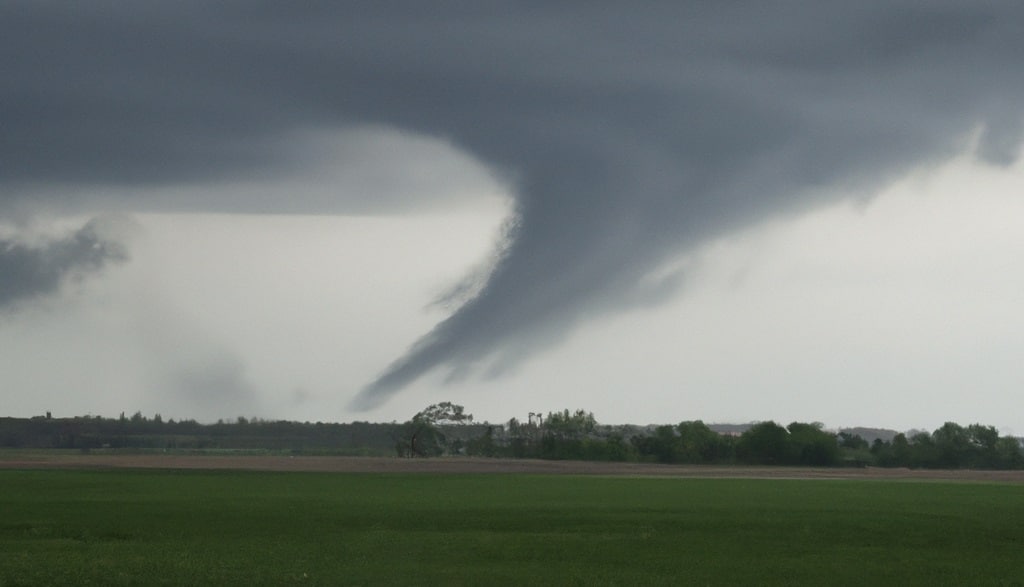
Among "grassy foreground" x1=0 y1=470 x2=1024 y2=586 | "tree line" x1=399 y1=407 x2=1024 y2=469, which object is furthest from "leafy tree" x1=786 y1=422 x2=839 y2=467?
→ "grassy foreground" x1=0 y1=470 x2=1024 y2=586

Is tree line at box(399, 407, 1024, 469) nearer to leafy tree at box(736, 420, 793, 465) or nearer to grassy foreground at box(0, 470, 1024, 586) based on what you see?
leafy tree at box(736, 420, 793, 465)

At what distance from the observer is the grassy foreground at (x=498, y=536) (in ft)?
102

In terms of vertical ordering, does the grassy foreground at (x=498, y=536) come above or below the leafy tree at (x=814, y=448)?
below

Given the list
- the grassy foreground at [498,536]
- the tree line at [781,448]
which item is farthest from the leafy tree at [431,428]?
the grassy foreground at [498,536]

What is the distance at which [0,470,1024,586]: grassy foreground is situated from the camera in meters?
31.0

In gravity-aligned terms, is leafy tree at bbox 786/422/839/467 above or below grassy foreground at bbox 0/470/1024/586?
above

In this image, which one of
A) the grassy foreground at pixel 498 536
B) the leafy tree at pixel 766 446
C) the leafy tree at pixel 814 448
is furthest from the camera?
the leafy tree at pixel 766 446

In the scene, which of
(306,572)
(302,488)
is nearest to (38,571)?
(306,572)

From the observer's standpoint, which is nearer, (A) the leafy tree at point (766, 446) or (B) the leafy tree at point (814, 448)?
(B) the leafy tree at point (814, 448)

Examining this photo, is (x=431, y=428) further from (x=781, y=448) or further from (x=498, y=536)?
(x=498, y=536)

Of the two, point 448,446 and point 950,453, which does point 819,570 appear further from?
point 448,446

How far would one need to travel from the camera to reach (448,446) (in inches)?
7249

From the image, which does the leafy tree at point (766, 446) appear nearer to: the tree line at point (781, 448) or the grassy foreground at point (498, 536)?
the tree line at point (781, 448)

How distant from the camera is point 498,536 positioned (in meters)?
41.0
